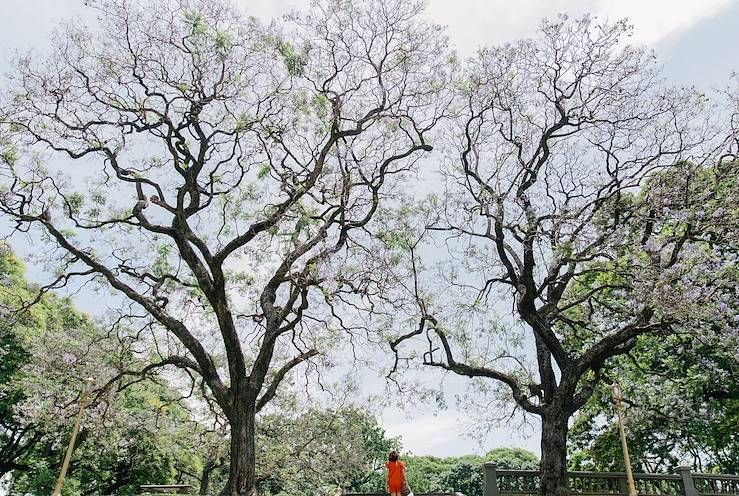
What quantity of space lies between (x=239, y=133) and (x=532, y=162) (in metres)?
7.41

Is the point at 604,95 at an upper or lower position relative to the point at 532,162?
upper

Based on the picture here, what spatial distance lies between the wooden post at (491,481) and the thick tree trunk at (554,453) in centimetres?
105

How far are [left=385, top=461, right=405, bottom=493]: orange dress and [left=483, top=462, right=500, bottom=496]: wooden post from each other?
2379mm

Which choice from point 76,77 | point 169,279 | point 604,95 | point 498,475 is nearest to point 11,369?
point 169,279

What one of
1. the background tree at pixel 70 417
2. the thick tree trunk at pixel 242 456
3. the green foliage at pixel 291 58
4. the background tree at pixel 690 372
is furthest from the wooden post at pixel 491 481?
the green foliage at pixel 291 58

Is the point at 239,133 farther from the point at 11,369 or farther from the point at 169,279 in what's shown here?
the point at 11,369

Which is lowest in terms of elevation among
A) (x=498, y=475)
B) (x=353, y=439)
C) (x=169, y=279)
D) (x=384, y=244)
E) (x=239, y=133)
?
(x=498, y=475)

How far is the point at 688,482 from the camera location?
40.5 feet

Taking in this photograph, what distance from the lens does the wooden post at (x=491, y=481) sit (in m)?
12.2

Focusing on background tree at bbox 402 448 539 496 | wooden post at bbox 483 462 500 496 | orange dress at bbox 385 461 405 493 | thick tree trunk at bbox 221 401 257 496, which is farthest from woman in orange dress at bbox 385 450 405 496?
background tree at bbox 402 448 539 496

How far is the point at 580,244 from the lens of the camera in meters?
13.1

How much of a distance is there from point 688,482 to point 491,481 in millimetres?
4400

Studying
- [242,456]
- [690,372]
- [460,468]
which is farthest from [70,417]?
[460,468]

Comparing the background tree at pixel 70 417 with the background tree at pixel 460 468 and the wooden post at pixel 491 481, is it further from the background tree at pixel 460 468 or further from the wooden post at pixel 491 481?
the background tree at pixel 460 468
